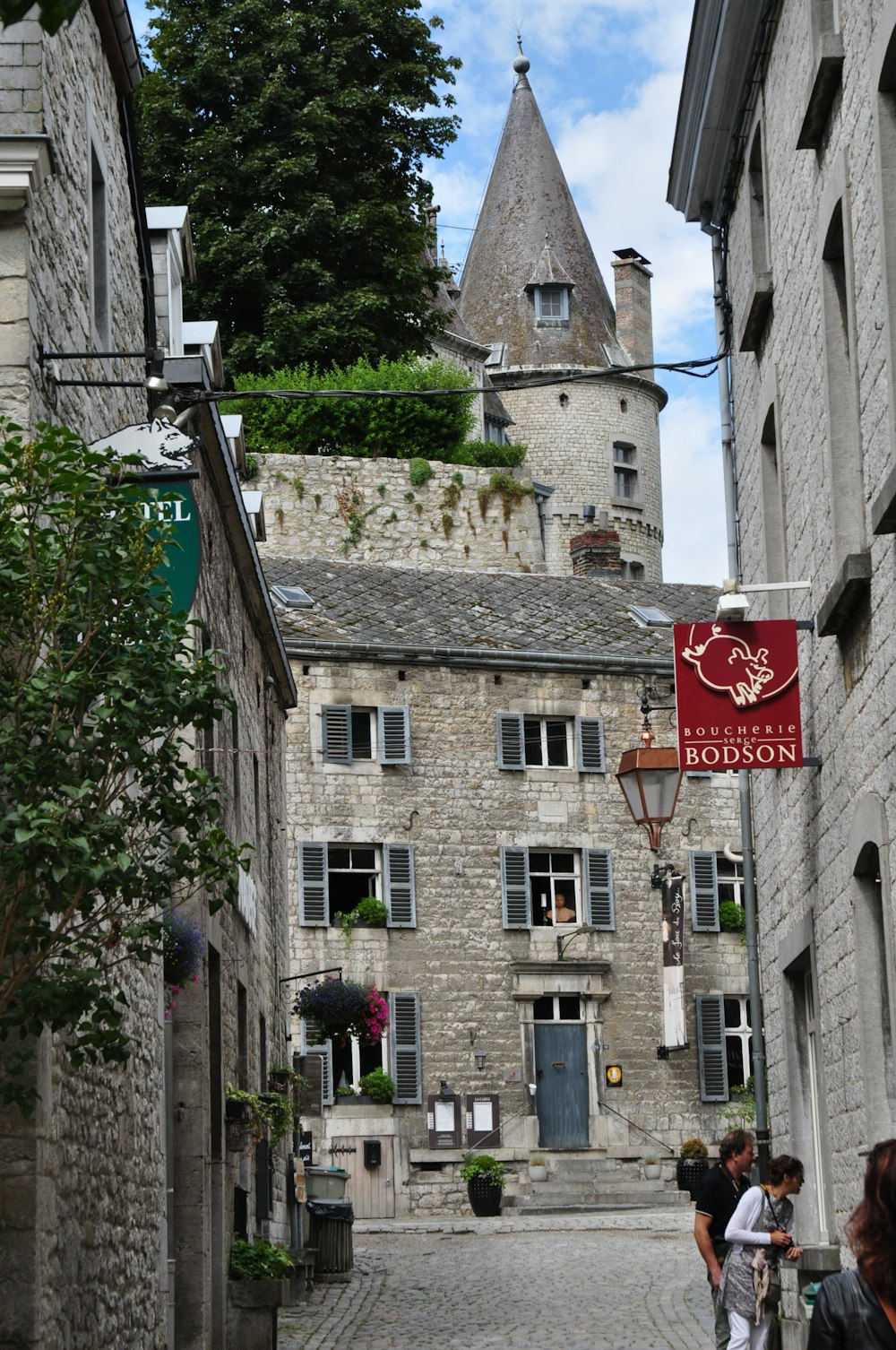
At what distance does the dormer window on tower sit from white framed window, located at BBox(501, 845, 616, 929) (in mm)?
25803

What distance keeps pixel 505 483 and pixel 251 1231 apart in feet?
81.3

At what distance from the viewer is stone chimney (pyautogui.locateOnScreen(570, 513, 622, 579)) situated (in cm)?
3925

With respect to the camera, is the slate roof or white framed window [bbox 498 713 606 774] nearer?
the slate roof

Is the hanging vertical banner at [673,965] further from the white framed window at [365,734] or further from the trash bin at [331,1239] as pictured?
the trash bin at [331,1239]

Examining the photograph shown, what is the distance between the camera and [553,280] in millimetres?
54125

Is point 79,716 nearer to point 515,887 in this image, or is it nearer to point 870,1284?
point 870,1284

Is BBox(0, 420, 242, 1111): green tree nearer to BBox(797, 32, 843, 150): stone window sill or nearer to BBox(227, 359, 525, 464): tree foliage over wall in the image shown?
BBox(797, 32, 843, 150): stone window sill

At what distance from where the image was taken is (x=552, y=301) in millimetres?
54312

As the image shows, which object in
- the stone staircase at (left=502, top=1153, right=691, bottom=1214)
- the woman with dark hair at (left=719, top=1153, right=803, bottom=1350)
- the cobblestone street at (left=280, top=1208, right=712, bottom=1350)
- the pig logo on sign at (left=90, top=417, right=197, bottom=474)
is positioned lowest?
the cobblestone street at (left=280, top=1208, right=712, bottom=1350)

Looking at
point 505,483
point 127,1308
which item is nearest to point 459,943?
point 505,483

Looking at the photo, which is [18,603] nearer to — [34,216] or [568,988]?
[34,216]

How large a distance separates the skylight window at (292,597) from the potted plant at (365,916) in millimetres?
4771

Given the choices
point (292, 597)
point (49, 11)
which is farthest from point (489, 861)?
point (49, 11)

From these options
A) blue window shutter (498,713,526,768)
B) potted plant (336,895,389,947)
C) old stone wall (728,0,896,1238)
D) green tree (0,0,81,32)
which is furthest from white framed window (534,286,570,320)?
green tree (0,0,81,32)
